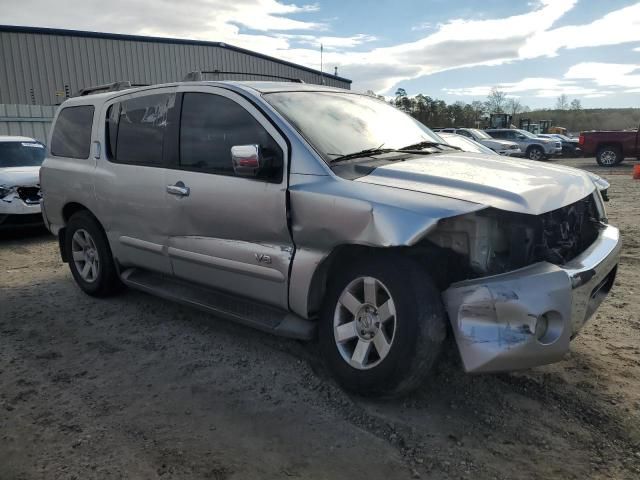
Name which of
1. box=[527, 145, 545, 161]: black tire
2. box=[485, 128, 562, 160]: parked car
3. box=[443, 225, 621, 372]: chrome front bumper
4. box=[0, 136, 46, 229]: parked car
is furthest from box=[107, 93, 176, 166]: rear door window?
box=[527, 145, 545, 161]: black tire

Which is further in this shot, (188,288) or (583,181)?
(188,288)

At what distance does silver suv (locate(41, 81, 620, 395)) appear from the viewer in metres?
2.65

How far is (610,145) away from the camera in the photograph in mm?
20703

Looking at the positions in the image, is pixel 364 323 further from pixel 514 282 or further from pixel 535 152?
pixel 535 152

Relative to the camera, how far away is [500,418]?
9.46 feet

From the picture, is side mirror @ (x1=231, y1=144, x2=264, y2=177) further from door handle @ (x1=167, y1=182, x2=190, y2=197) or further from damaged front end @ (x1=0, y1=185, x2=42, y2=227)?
damaged front end @ (x1=0, y1=185, x2=42, y2=227)

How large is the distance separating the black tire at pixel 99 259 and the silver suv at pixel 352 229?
0.34 m

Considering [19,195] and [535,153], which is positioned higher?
[19,195]

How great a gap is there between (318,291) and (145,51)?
78.9 ft

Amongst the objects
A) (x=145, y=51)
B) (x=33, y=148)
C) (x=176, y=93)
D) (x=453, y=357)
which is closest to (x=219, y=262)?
(x=176, y=93)

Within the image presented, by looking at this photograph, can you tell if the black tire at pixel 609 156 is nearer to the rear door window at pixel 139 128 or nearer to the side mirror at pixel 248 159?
the rear door window at pixel 139 128

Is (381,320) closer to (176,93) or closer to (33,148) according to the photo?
(176,93)

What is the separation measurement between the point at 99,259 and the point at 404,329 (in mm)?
3283

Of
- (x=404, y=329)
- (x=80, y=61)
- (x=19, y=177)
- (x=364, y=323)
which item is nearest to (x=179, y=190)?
(x=364, y=323)
